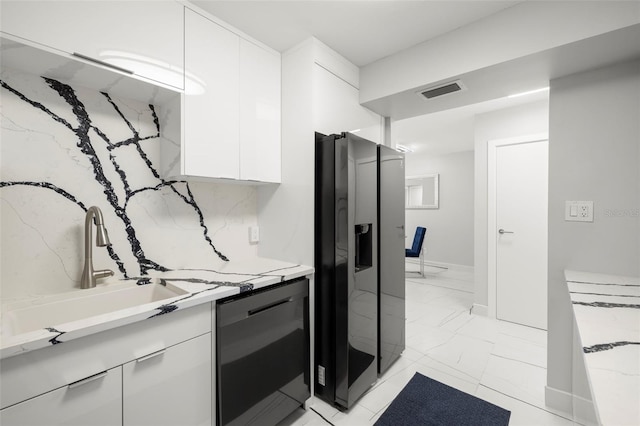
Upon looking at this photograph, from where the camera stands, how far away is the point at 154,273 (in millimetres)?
1701

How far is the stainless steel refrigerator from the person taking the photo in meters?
1.75

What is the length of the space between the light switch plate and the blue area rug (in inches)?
50.7

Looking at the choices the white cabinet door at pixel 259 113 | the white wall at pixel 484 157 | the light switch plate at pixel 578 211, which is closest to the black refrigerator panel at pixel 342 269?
the white cabinet door at pixel 259 113

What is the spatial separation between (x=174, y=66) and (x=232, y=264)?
4.16ft

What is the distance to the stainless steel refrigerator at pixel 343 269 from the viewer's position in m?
1.75

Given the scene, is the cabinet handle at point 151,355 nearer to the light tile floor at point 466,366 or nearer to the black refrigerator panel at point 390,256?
the light tile floor at point 466,366

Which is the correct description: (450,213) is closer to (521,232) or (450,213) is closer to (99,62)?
(521,232)

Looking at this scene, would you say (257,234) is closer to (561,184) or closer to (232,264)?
(232,264)

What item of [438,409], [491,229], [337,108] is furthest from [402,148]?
[438,409]

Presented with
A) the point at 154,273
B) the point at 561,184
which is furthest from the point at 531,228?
the point at 154,273

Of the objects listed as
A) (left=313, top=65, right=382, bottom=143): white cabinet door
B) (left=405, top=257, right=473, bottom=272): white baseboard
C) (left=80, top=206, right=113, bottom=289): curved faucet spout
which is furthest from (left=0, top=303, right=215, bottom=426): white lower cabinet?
(left=405, top=257, right=473, bottom=272): white baseboard

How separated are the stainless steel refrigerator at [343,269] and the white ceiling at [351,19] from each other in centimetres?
72

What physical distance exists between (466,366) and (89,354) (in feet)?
8.26

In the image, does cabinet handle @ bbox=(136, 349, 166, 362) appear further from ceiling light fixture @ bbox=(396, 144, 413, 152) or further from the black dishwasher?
ceiling light fixture @ bbox=(396, 144, 413, 152)
